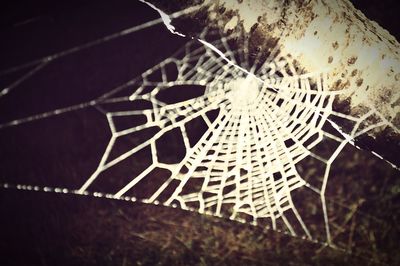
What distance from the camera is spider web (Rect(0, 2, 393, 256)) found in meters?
0.81

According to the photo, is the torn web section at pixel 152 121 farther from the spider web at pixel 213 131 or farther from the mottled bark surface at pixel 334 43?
the mottled bark surface at pixel 334 43

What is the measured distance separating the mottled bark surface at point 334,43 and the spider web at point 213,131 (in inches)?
4.9

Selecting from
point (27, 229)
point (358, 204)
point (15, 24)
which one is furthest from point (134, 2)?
point (358, 204)

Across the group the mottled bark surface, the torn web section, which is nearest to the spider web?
the torn web section

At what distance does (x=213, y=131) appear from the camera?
3.07ft

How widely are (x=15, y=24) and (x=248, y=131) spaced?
0.56m

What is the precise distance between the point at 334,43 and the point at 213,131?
52 centimetres

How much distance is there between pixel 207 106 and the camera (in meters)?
0.94

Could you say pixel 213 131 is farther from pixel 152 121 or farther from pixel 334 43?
pixel 334 43

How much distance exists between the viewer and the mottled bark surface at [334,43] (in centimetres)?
40

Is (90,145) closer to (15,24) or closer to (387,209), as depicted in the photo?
(15,24)

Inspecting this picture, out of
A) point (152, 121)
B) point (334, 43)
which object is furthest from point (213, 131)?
point (334, 43)

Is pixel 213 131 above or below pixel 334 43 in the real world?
below

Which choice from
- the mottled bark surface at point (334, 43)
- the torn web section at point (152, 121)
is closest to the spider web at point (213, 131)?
the torn web section at point (152, 121)
